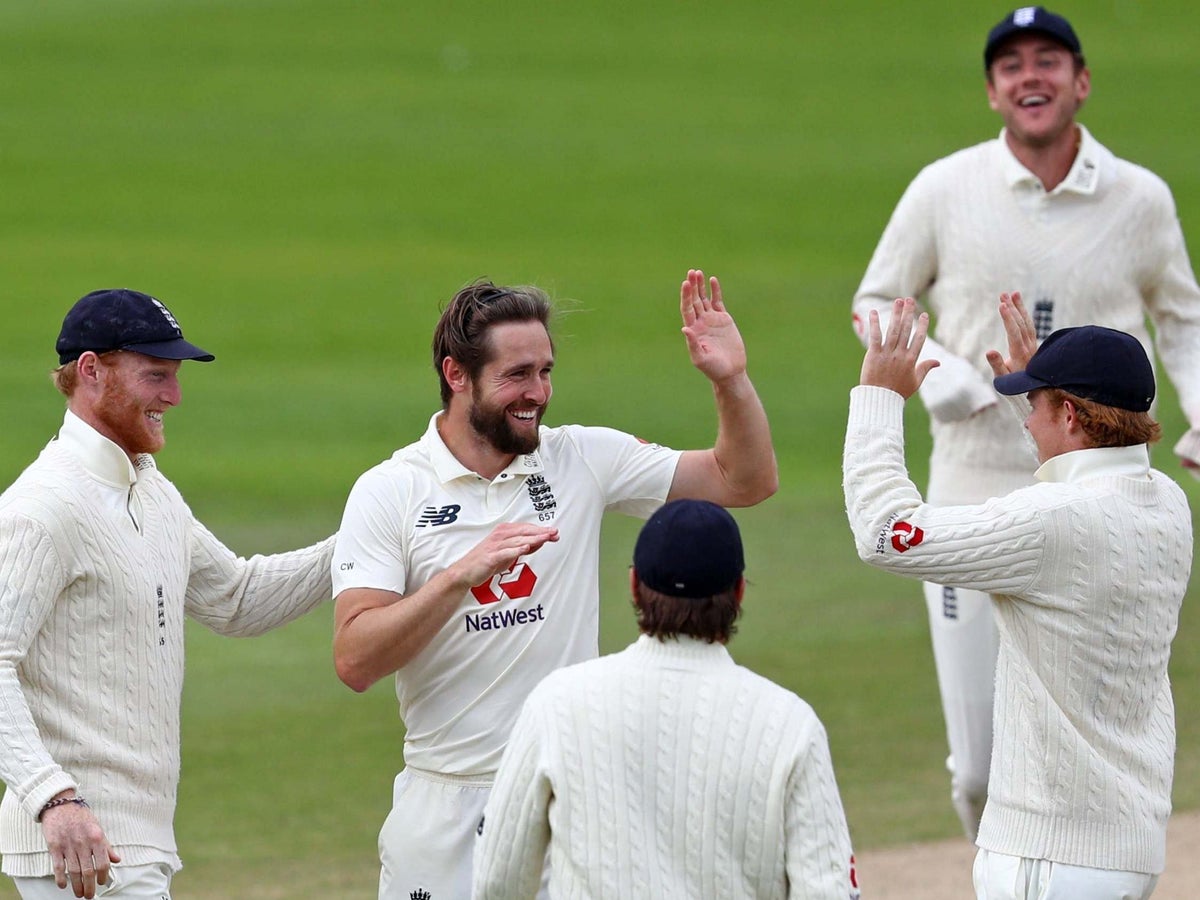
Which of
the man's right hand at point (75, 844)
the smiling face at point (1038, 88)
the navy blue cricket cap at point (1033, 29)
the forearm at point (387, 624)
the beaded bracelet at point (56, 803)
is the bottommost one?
the man's right hand at point (75, 844)

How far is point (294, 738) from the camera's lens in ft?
27.3

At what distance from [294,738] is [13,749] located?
445 centimetres

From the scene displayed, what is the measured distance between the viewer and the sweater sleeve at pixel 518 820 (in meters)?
3.36

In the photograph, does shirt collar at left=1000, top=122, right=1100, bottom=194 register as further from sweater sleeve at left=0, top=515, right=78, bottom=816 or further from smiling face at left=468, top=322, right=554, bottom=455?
sweater sleeve at left=0, top=515, right=78, bottom=816

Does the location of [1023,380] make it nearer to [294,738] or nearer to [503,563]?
[503,563]

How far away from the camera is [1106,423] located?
4027 millimetres

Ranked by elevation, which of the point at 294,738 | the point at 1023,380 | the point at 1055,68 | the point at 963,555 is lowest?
the point at 294,738

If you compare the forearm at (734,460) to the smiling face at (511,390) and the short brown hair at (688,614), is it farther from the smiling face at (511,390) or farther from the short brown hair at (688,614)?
the short brown hair at (688,614)

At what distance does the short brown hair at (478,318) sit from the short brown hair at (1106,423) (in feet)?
4.08

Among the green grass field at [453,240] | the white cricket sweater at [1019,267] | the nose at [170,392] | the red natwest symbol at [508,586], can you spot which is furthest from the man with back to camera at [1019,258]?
the nose at [170,392]

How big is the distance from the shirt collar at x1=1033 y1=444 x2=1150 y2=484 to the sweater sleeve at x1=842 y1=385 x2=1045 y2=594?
4.6 inches

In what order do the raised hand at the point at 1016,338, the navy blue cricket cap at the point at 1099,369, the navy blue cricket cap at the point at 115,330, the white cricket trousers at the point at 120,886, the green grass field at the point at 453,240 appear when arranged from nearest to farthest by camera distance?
the navy blue cricket cap at the point at 1099,369 < the white cricket trousers at the point at 120,886 < the navy blue cricket cap at the point at 115,330 < the raised hand at the point at 1016,338 < the green grass field at the point at 453,240

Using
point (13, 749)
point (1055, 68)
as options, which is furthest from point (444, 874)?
point (1055, 68)

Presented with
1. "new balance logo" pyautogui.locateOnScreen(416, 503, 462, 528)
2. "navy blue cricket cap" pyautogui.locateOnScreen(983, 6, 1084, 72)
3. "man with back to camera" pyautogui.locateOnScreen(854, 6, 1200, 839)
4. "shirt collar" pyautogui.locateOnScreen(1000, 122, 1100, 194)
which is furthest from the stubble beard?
"navy blue cricket cap" pyautogui.locateOnScreen(983, 6, 1084, 72)
